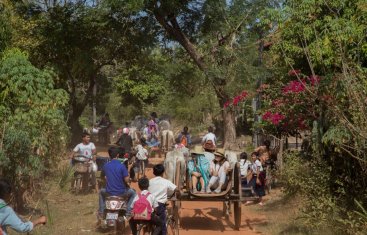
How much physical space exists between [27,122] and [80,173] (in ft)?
11.7

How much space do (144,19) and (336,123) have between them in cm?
1382

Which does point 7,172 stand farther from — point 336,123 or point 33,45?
point 33,45

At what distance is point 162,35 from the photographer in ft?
72.6

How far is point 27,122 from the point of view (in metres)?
11.1

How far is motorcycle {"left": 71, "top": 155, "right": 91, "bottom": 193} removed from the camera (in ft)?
46.4

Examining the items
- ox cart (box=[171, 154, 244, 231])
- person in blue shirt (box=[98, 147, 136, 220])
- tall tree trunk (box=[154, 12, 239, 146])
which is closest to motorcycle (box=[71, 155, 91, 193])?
ox cart (box=[171, 154, 244, 231])

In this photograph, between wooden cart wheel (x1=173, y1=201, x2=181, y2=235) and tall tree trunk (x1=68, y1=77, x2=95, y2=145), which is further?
tall tree trunk (x1=68, y1=77, x2=95, y2=145)

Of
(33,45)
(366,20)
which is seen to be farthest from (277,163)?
(33,45)

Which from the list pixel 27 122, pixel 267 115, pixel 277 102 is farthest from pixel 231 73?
pixel 27 122

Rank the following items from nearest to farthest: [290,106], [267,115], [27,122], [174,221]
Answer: [174,221] → [27,122] → [290,106] → [267,115]

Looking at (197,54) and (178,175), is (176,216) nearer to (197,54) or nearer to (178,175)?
(178,175)

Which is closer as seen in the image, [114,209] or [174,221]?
[174,221]

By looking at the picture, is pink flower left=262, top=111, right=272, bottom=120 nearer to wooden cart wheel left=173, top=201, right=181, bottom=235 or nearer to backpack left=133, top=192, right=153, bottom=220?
wooden cart wheel left=173, top=201, right=181, bottom=235

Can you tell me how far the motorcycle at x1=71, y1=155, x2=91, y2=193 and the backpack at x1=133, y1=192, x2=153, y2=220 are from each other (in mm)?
6786
